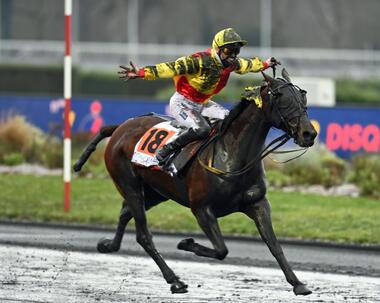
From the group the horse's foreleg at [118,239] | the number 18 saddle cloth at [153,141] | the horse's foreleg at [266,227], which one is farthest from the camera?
the horse's foreleg at [118,239]

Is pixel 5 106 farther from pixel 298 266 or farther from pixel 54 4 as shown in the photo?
pixel 54 4

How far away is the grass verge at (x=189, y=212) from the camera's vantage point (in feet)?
53.8

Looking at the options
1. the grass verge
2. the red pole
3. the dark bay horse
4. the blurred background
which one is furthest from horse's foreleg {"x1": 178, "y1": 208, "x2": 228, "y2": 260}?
the blurred background

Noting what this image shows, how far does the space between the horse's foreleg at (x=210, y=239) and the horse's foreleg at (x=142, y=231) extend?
371 millimetres

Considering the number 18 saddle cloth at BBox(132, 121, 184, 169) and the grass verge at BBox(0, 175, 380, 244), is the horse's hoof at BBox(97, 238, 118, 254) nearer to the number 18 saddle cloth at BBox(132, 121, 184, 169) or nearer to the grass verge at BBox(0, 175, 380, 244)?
the number 18 saddle cloth at BBox(132, 121, 184, 169)

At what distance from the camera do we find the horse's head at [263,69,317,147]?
10031 mm

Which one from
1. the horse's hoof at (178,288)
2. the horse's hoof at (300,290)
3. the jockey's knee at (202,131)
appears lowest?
the horse's hoof at (178,288)

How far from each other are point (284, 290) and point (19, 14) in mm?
53366

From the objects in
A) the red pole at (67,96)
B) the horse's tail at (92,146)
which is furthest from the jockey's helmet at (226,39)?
the red pole at (67,96)

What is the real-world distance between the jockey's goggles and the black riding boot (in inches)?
31.8

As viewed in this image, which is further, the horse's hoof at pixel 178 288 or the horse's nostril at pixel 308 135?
the horse's hoof at pixel 178 288

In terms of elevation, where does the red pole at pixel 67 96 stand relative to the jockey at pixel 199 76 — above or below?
below

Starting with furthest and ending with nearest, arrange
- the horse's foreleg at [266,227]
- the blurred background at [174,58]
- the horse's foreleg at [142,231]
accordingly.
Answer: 1. the blurred background at [174,58]
2. the horse's foreleg at [142,231]
3. the horse's foreleg at [266,227]

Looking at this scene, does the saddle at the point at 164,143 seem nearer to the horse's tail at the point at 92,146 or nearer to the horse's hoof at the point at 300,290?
the horse's tail at the point at 92,146
